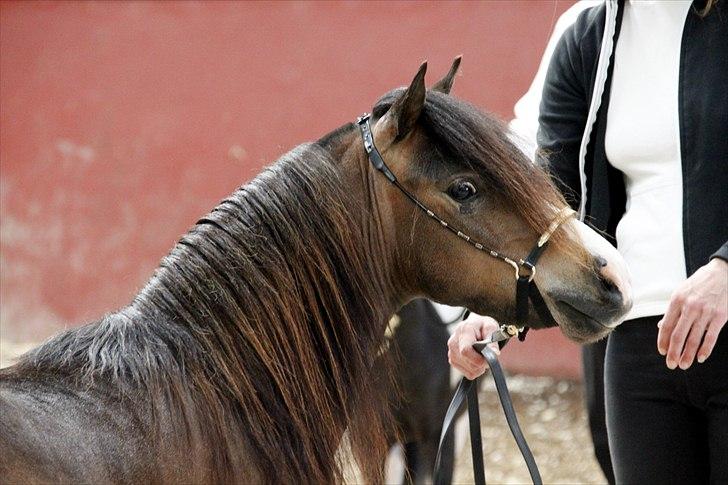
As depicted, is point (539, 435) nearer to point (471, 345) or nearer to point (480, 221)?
point (471, 345)

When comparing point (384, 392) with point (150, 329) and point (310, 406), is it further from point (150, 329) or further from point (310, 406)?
point (150, 329)

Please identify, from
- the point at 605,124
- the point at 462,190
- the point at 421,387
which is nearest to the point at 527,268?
the point at 462,190

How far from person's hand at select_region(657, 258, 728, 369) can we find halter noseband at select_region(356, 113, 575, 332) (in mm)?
223

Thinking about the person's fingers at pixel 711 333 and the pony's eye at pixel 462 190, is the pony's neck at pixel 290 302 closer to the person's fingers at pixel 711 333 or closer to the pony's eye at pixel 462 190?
the pony's eye at pixel 462 190

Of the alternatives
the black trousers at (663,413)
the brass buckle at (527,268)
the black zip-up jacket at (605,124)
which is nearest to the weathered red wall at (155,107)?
the black zip-up jacket at (605,124)

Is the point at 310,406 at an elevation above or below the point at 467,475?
above

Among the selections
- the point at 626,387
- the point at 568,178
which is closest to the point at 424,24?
the point at 568,178

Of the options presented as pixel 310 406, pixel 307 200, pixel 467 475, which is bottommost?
pixel 467 475

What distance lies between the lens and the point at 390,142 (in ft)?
5.69

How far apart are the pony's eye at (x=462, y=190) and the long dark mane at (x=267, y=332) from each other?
0.16 meters

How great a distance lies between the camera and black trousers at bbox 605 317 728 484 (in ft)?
5.60

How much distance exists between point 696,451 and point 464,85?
3.69 metres

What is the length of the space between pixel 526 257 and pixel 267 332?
462mm

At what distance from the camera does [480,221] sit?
1.70 meters
